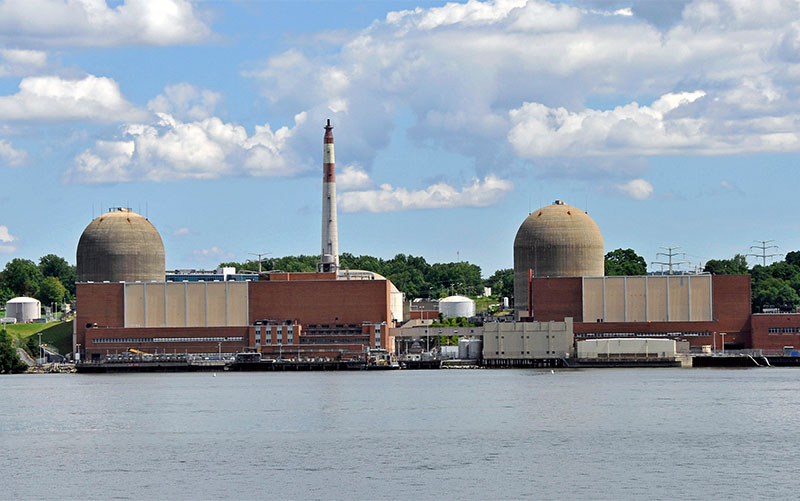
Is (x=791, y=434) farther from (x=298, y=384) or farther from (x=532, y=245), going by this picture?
(x=532, y=245)

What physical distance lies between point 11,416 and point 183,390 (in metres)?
20.0

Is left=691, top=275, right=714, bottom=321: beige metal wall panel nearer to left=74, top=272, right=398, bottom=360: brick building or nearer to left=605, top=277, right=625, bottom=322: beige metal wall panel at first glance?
left=605, top=277, right=625, bottom=322: beige metal wall panel

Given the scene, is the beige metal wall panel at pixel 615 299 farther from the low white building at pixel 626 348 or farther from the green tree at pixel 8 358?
the green tree at pixel 8 358

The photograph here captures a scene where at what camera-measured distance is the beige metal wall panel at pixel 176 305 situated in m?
121

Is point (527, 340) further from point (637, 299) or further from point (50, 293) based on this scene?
point (50, 293)

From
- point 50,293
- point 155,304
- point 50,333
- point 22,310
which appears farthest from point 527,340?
point 50,293

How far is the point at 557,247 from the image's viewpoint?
12550 cm

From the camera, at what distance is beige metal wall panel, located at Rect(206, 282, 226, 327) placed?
397 ft

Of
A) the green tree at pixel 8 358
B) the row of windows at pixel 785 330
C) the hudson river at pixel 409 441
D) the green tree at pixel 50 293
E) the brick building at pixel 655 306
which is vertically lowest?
the hudson river at pixel 409 441

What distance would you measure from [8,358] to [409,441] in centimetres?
7228

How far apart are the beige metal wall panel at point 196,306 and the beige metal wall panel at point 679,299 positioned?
4123 cm

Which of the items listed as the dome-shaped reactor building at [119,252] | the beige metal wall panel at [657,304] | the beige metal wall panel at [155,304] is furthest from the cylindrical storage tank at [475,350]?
the dome-shaped reactor building at [119,252]

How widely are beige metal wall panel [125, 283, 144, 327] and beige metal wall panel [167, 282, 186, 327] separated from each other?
99.4 inches

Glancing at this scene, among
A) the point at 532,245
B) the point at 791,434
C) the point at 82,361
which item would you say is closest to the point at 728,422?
the point at 791,434
